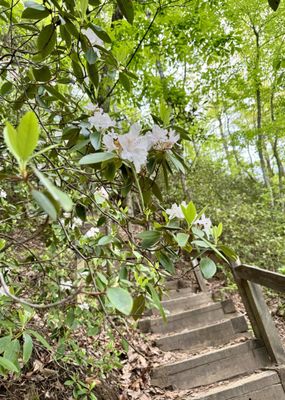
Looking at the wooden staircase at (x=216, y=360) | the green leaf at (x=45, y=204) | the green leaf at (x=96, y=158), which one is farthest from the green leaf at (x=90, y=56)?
the wooden staircase at (x=216, y=360)

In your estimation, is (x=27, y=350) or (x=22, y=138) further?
(x=27, y=350)

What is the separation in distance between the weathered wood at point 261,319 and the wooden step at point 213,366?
0.08 m

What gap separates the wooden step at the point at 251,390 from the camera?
186 cm

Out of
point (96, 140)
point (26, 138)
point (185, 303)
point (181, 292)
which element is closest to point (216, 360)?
point (185, 303)

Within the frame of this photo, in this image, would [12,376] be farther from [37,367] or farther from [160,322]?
[160,322]

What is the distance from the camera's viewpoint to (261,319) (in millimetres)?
2273

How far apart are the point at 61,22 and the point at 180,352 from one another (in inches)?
97.9

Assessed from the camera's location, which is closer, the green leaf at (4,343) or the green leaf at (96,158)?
the green leaf at (96,158)

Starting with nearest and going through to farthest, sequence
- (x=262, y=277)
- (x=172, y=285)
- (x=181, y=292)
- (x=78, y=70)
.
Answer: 1. (x=78, y=70)
2. (x=262, y=277)
3. (x=181, y=292)
4. (x=172, y=285)

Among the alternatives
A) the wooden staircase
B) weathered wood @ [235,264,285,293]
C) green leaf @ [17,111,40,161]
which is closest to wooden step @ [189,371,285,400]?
the wooden staircase

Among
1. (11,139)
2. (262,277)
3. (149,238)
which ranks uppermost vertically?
(11,139)

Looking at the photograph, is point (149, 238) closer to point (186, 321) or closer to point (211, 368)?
point (211, 368)

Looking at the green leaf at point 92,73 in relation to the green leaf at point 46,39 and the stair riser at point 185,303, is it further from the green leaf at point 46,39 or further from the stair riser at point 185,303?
the stair riser at point 185,303

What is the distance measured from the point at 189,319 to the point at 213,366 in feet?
2.49
